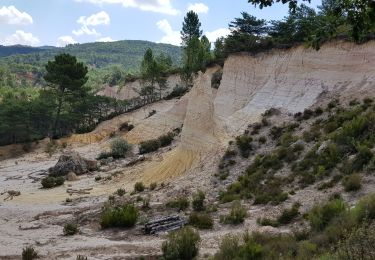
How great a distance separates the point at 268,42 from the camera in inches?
1497

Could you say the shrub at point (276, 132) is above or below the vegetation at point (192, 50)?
below

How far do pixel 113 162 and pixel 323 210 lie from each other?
84.9ft

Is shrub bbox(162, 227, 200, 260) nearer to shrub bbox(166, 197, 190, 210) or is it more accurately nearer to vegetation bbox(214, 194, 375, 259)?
vegetation bbox(214, 194, 375, 259)

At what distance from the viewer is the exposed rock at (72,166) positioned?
34.8 metres

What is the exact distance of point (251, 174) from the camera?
24.5 meters

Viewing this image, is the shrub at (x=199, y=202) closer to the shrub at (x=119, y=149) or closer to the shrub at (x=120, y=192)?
the shrub at (x=120, y=192)

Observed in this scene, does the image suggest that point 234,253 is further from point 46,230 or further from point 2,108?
point 2,108

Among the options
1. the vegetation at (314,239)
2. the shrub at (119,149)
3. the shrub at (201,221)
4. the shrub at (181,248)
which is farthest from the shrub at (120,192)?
the shrub at (119,149)

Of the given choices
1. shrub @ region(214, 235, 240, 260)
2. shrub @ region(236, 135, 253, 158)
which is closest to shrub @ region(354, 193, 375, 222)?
shrub @ region(214, 235, 240, 260)

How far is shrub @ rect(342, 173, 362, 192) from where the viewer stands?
17.6 metres

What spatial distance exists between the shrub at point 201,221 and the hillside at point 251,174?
0.34ft

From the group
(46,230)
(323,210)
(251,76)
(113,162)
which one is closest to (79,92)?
(113,162)

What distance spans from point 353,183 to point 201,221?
613cm

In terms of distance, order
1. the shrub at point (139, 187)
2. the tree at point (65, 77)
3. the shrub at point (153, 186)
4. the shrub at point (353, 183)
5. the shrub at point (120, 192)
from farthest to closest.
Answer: the tree at point (65, 77), the shrub at point (139, 187), the shrub at point (153, 186), the shrub at point (120, 192), the shrub at point (353, 183)
